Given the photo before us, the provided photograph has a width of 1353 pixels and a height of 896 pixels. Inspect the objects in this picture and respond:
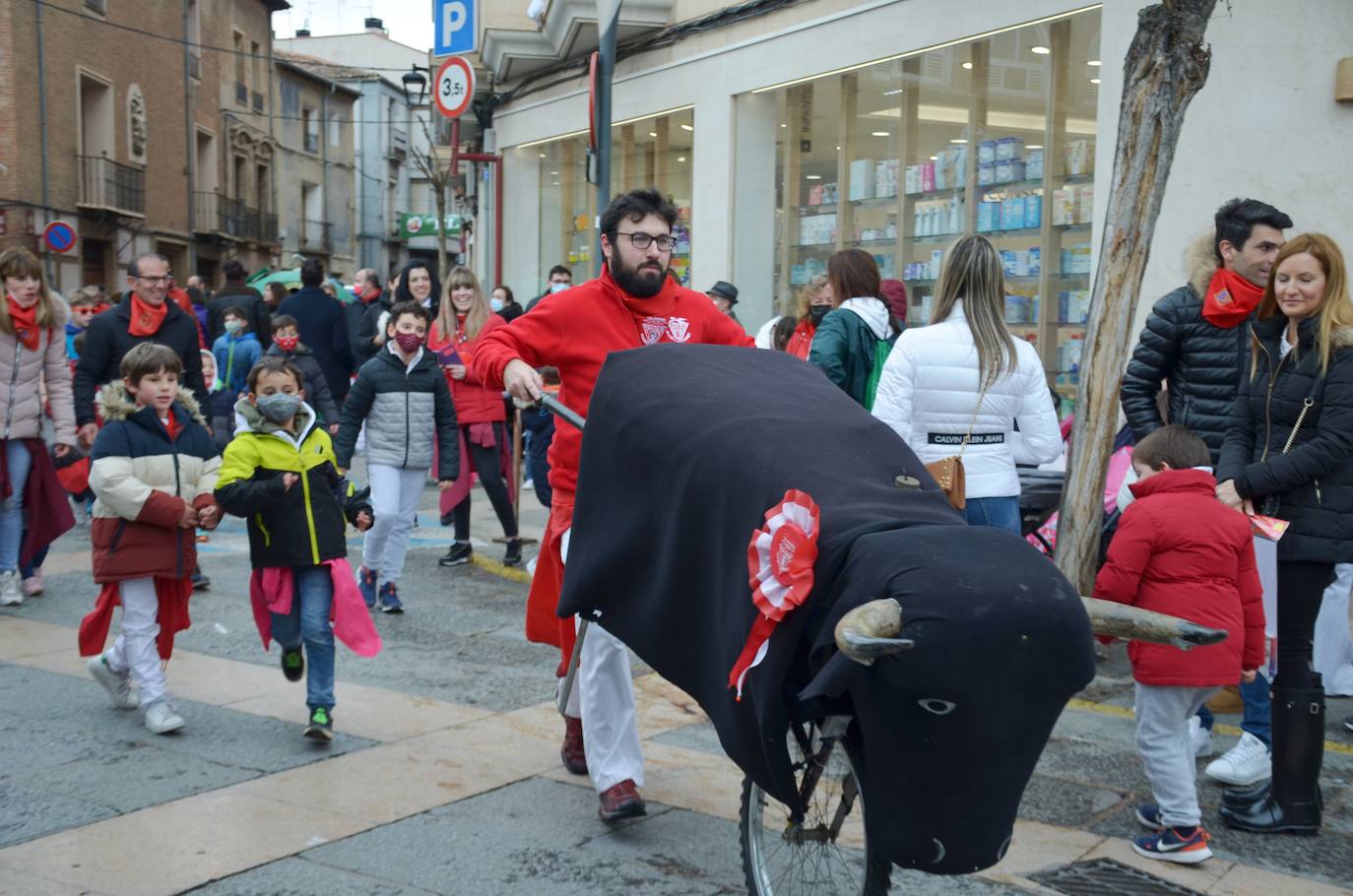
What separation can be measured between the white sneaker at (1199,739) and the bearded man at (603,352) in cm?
227

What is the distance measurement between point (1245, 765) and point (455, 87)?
10676mm

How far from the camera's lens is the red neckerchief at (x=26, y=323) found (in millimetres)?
8250

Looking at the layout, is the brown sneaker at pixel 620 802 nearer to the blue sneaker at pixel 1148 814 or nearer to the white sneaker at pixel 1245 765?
the blue sneaker at pixel 1148 814

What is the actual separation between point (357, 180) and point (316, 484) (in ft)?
207

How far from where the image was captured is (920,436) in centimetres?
559

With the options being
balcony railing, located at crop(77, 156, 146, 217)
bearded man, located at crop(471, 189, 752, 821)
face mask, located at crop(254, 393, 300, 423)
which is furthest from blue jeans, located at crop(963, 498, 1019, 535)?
balcony railing, located at crop(77, 156, 146, 217)

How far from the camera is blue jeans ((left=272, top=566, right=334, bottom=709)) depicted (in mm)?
5715

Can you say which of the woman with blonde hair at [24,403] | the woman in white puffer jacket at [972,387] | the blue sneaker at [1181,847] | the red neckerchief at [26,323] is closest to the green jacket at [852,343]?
the woman in white puffer jacket at [972,387]

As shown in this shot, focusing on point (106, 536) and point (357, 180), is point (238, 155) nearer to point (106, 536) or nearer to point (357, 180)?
point (357, 180)

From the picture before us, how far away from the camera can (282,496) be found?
5648 mm

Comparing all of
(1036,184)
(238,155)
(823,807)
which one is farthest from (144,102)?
(823,807)

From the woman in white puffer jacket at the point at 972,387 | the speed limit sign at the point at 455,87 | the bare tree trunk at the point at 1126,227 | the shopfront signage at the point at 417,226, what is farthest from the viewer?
the shopfront signage at the point at 417,226

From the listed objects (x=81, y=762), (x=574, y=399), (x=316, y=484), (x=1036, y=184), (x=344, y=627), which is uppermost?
(x=1036, y=184)

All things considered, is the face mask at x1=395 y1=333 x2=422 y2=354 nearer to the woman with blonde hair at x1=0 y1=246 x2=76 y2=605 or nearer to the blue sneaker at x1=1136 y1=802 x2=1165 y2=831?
the woman with blonde hair at x1=0 y1=246 x2=76 y2=605
